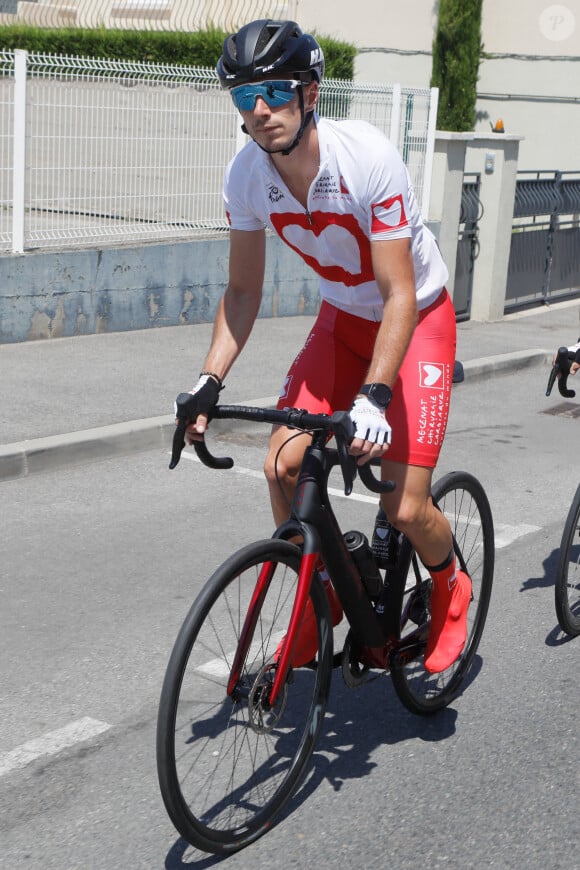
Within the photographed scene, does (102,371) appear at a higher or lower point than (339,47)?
lower

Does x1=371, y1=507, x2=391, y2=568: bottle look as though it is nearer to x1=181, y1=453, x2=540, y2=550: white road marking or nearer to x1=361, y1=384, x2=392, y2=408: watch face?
x1=361, y1=384, x2=392, y2=408: watch face

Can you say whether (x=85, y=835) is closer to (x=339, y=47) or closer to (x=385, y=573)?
(x=385, y=573)

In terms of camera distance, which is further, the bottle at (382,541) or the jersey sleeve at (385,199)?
the bottle at (382,541)

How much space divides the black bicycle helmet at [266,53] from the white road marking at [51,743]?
2.08 meters

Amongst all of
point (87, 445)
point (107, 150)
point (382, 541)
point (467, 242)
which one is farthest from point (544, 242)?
point (382, 541)

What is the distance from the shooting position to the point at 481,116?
26.1 metres

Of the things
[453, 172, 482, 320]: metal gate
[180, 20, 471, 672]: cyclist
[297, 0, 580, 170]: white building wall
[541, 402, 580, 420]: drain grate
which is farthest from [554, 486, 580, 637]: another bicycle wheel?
[297, 0, 580, 170]: white building wall

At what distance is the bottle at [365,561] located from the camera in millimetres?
3492

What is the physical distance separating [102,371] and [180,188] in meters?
3.01

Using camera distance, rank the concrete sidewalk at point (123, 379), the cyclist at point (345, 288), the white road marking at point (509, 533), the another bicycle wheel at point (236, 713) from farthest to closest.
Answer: the concrete sidewalk at point (123, 379)
the white road marking at point (509, 533)
the cyclist at point (345, 288)
the another bicycle wheel at point (236, 713)

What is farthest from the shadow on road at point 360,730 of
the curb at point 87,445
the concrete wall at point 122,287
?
the concrete wall at point 122,287

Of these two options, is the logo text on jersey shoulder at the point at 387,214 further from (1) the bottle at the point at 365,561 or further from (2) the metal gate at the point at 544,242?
(2) the metal gate at the point at 544,242

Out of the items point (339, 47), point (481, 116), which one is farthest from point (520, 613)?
point (481, 116)

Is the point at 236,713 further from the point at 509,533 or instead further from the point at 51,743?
the point at 509,533
